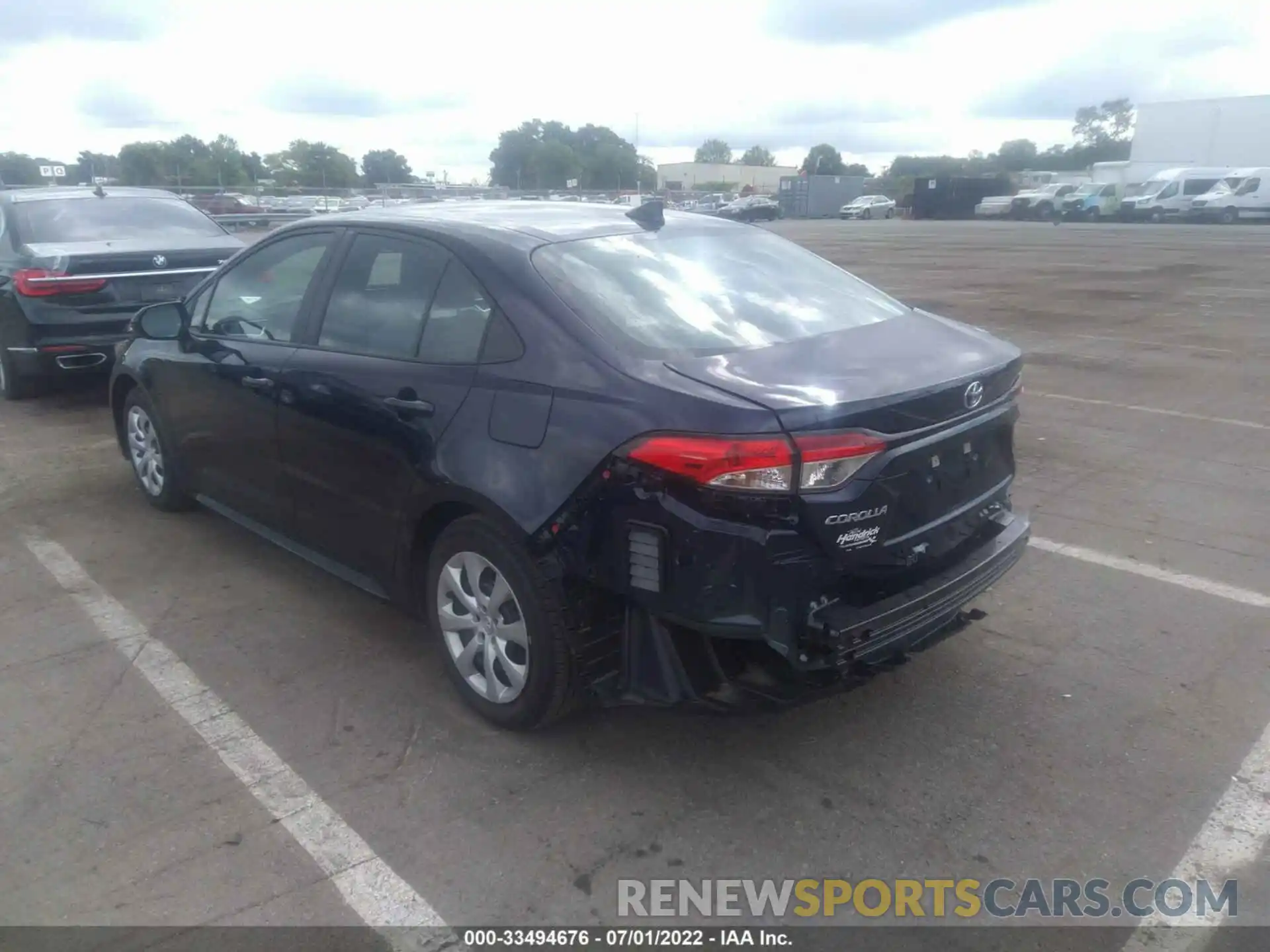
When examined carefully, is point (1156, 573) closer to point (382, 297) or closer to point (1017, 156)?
point (382, 297)

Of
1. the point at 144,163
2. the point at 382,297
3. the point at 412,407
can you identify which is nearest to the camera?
the point at 412,407

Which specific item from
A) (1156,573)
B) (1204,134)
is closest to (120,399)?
(1156,573)

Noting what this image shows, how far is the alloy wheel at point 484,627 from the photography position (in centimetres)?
338

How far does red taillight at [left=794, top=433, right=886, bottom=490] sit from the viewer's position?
2.82 m

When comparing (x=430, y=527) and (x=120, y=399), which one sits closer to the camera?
(x=430, y=527)

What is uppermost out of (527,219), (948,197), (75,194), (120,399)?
(527,219)

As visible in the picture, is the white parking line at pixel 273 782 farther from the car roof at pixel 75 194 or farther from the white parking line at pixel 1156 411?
the white parking line at pixel 1156 411

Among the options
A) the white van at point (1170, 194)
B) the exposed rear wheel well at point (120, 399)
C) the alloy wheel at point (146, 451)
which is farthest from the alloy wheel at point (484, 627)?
the white van at point (1170, 194)

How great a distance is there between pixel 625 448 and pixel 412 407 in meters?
1.00

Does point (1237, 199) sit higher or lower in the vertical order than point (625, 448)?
lower

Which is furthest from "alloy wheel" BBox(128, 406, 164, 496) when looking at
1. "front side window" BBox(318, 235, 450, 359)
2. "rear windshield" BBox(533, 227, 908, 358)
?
"rear windshield" BBox(533, 227, 908, 358)

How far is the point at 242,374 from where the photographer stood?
4.54m

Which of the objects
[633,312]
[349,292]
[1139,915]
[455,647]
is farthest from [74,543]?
[1139,915]

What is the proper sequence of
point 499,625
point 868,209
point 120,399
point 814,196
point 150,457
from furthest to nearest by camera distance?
1. point 814,196
2. point 868,209
3. point 120,399
4. point 150,457
5. point 499,625
